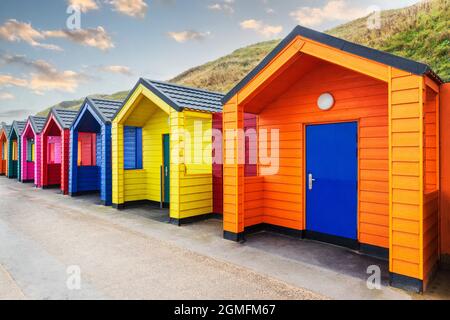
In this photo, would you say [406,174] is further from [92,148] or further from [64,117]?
[64,117]

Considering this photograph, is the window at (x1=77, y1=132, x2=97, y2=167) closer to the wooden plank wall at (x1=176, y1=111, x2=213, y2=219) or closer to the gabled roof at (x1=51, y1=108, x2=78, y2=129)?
the gabled roof at (x1=51, y1=108, x2=78, y2=129)

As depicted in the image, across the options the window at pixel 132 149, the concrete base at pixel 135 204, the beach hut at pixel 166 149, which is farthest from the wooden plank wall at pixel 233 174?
the window at pixel 132 149

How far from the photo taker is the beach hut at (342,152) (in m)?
3.65

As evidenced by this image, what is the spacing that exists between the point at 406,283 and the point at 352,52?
10.6 ft

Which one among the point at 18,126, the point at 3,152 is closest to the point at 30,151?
the point at 18,126

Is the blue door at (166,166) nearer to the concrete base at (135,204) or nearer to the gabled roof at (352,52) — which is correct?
the concrete base at (135,204)

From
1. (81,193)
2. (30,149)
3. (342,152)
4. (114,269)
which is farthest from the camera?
(30,149)

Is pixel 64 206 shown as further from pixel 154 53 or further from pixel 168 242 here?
pixel 154 53

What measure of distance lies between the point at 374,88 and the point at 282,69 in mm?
1628

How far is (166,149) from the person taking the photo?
31.8 ft

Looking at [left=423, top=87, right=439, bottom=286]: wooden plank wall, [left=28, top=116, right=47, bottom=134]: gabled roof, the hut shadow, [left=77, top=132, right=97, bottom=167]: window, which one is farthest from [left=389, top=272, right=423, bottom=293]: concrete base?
[left=28, top=116, right=47, bottom=134]: gabled roof

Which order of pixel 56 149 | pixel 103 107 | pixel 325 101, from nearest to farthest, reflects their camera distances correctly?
pixel 325 101 → pixel 103 107 → pixel 56 149

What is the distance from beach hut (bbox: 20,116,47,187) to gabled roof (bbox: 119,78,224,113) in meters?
10.8
